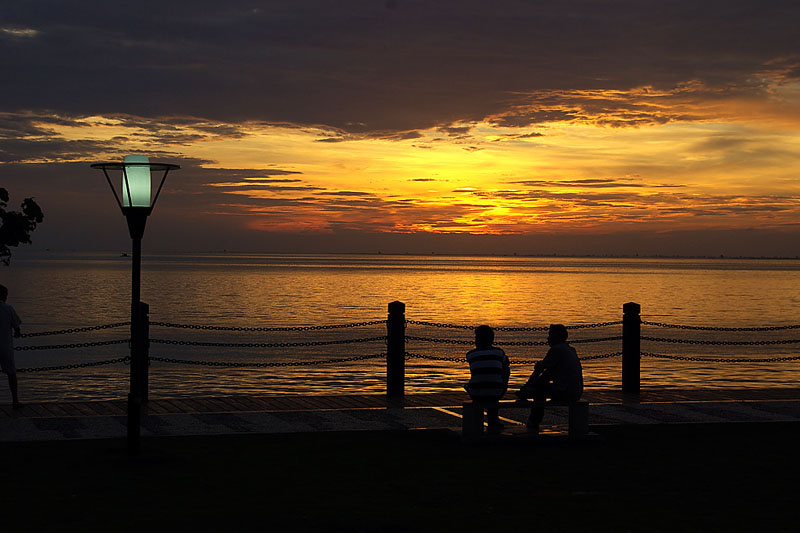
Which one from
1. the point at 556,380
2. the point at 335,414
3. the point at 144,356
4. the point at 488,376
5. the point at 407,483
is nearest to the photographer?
the point at 407,483

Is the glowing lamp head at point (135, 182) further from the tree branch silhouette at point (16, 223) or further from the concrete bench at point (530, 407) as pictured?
the tree branch silhouette at point (16, 223)

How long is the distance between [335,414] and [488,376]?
119 inches

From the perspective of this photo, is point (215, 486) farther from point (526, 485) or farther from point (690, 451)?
point (690, 451)

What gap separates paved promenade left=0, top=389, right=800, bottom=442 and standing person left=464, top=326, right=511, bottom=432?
41 centimetres

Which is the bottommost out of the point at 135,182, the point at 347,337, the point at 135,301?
the point at 347,337

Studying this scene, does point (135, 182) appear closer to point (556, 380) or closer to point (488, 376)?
point (488, 376)

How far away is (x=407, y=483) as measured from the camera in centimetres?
973

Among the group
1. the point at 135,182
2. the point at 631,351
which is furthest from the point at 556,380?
the point at 135,182

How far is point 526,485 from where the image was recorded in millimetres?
9633

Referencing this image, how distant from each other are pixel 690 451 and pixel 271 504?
17.7 feet

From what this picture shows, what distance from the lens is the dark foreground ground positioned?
8.17 metres

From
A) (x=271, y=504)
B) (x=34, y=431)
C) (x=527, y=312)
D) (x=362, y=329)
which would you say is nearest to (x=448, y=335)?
→ (x=362, y=329)

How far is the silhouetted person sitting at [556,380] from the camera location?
12356 millimetres

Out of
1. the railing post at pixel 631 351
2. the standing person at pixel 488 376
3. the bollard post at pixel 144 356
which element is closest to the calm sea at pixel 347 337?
the railing post at pixel 631 351
